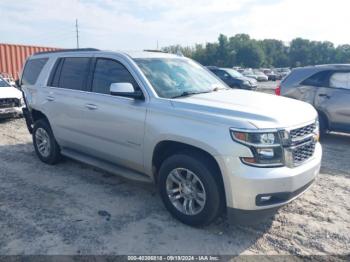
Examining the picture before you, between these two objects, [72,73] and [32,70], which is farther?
[32,70]

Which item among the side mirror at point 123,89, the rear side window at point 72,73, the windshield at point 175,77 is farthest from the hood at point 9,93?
the side mirror at point 123,89

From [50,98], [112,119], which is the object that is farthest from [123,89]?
[50,98]

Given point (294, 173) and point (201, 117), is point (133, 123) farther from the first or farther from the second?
point (294, 173)

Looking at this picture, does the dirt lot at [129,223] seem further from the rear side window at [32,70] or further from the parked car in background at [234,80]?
the parked car in background at [234,80]

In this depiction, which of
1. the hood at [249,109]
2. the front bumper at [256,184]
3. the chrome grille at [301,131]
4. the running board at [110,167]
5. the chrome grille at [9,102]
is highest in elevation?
the hood at [249,109]

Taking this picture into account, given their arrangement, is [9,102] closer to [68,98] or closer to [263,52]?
[68,98]

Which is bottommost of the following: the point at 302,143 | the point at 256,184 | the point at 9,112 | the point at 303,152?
the point at 9,112

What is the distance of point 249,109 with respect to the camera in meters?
3.56

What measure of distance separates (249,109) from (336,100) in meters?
5.03

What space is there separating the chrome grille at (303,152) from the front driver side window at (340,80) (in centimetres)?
461

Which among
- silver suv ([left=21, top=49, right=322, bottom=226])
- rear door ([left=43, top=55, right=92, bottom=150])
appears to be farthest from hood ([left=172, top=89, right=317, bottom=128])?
rear door ([left=43, top=55, right=92, bottom=150])

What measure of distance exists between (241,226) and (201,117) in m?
1.33

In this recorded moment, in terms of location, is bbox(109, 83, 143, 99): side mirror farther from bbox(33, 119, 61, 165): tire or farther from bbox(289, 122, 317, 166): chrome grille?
bbox(33, 119, 61, 165): tire

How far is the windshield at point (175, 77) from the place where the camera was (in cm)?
423
